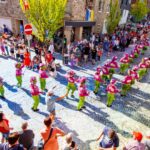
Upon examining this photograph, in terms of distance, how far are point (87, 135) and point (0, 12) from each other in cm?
1760

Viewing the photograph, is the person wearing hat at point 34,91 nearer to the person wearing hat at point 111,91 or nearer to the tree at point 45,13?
the person wearing hat at point 111,91

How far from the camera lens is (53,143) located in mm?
5977

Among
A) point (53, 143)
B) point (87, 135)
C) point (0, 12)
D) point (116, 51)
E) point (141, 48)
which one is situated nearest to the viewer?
point (53, 143)

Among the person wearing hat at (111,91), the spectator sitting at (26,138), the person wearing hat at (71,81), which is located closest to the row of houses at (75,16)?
the person wearing hat at (71,81)

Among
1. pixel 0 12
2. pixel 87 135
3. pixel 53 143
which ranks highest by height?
pixel 0 12

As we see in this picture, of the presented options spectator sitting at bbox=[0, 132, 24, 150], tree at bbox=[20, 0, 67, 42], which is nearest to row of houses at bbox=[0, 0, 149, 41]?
tree at bbox=[20, 0, 67, 42]

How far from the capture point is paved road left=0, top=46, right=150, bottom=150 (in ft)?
27.8

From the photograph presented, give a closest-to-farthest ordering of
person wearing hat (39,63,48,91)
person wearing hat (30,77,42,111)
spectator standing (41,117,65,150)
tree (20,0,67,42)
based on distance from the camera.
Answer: spectator standing (41,117,65,150) → person wearing hat (30,77,42,111) → person wearing hat (39,63,48,91) → tree (20,0,67,42)

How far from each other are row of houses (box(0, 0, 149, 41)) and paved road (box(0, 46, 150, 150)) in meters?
7.92

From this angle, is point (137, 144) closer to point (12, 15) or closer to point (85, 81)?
point (85, 81)

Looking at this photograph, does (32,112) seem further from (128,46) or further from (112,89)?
(128,46)

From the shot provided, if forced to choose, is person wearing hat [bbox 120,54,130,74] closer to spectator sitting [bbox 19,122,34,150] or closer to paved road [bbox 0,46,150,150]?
paved road [bbox 0,46,150,150]

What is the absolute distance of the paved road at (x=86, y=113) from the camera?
27.8ft

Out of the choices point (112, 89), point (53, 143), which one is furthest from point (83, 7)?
point (53, 143)
